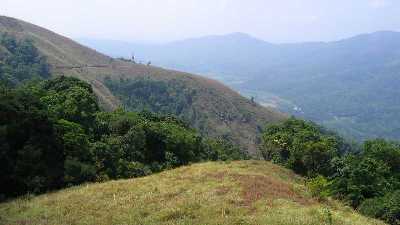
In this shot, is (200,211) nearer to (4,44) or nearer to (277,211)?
(277,211)

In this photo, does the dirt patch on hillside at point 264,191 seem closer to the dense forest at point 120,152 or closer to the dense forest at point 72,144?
the dense forest at point 120,152

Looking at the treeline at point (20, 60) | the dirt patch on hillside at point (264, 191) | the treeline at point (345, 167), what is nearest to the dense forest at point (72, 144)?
the treeline at point (345, 167)

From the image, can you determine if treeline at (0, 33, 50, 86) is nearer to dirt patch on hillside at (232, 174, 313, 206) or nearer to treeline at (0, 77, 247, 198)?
treeline at (0, 77, 247, 198)

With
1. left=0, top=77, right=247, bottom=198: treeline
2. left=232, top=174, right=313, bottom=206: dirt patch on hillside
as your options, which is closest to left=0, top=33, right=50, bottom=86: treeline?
left=0, top=77, right=247, bottom=198: treeline

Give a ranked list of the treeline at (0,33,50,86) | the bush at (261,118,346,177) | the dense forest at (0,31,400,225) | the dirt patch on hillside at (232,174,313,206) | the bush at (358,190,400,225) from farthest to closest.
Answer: the treeline at (0,33,50,86) < the bush at (261,118,346,177) < the dense forest at (0,31,400,225) < the bush at (358,190,400,225) < the dirt patch on hillside at (232,174,313,206)

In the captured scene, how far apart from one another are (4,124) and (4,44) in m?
137

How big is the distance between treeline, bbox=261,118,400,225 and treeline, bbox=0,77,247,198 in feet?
37.6

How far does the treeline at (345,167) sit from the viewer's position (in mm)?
36125

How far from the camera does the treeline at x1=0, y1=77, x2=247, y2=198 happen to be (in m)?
33.6

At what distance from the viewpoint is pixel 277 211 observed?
75.3 feet

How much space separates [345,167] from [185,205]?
84.8 feet

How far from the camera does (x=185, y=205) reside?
24312 millimetres

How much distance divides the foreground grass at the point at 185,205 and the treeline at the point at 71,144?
149 inches

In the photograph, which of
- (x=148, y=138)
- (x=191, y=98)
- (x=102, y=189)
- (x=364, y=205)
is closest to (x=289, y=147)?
(x=148, y=138)
